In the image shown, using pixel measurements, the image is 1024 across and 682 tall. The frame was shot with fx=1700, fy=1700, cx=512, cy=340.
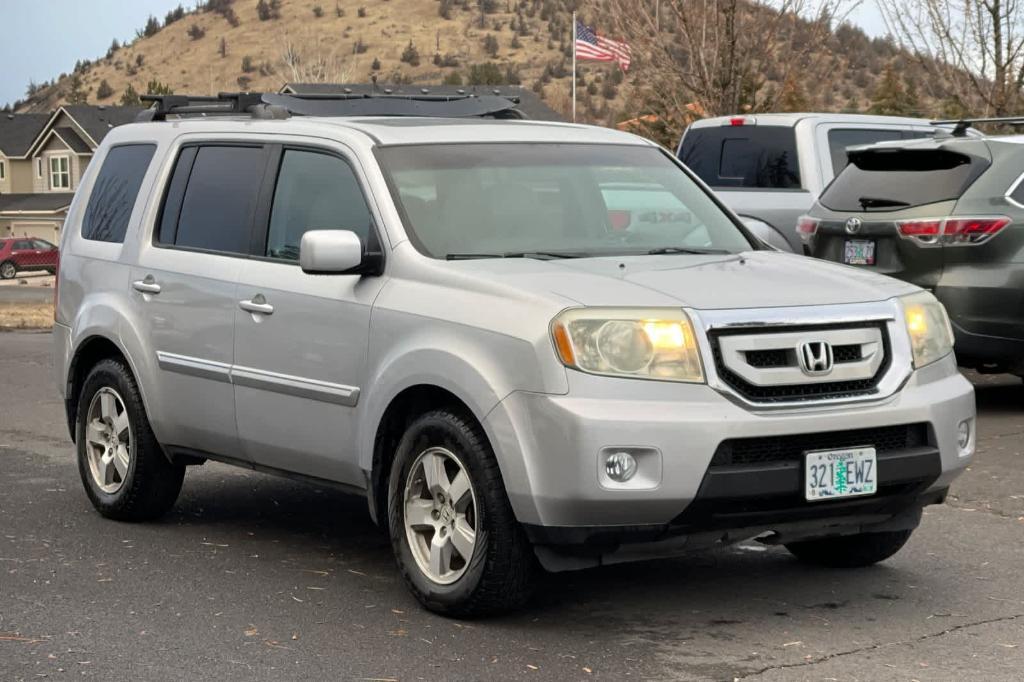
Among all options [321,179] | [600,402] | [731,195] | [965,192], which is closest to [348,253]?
[321,179]

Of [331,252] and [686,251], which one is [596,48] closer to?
[686,251]

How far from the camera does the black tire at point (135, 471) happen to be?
7.94m

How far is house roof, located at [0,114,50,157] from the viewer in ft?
288

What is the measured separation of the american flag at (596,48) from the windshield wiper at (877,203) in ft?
70.7

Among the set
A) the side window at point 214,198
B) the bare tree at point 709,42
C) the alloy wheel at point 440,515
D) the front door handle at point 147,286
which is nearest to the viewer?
the alloy wheel at point 440,515

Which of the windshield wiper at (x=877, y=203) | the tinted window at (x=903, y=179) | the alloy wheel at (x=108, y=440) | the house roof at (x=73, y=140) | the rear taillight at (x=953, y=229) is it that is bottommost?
the house roof at (x=73, y=140)

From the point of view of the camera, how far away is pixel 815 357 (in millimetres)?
5883

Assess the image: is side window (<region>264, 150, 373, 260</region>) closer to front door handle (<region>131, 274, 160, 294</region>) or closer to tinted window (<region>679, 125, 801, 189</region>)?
front door handle (<region>131, 274, 160, 294</region>)

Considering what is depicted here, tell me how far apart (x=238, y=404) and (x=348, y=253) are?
1.14m

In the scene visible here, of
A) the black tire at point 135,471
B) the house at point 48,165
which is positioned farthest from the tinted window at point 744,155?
the house at point 48,165

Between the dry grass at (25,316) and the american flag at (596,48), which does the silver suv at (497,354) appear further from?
the american flag at (596,48)

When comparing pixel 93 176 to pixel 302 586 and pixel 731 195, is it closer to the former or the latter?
pixel 302 586

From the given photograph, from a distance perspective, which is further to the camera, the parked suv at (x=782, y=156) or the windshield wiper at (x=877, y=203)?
the parked suv at (x=782, y=156)

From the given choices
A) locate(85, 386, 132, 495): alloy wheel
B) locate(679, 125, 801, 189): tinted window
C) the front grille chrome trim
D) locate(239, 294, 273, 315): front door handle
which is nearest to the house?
locate(679, 125, 801, 189): tinted window
